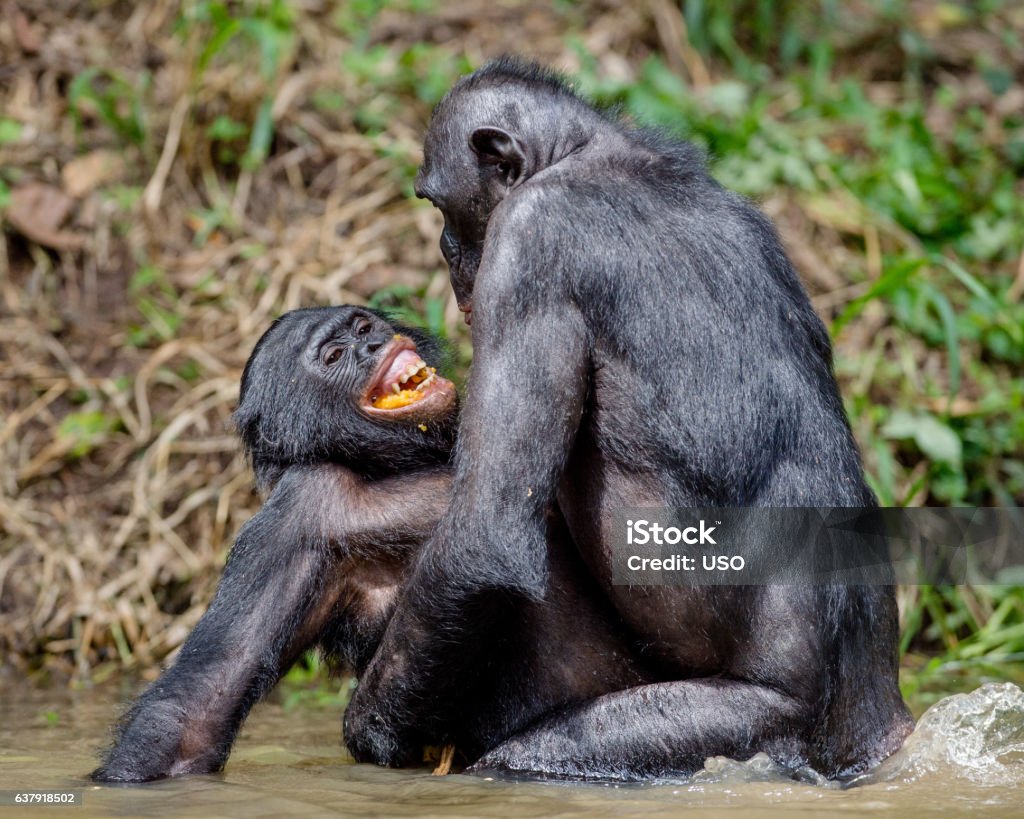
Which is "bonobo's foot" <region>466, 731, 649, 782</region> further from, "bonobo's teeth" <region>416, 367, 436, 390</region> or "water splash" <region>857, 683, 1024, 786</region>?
"bonobo's teeth" <region>416, 367, 436, 390</region>

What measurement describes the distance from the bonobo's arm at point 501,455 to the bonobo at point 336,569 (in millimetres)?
313

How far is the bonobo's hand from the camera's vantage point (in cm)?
450

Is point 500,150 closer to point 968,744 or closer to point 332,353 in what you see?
point 332,353

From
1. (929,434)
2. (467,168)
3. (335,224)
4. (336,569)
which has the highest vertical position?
A: (467,168)

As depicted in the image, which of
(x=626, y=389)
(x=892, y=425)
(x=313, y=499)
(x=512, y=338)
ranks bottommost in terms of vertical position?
(x=892, y=425)

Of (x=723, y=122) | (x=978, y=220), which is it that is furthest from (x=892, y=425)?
(x=723, y=122)

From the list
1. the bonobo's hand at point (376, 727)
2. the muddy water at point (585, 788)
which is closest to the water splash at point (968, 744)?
the muddy water at point (585, 788)

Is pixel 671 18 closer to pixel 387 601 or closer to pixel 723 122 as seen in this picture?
pixel 723 122

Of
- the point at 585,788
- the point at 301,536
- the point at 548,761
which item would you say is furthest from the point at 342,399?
the point at 585,788

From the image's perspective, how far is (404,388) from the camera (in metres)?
5.23

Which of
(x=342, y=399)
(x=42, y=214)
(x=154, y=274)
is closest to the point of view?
(x=342, y=399)

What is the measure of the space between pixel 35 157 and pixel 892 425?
567 centimetres

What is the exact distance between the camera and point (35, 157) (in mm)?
8750

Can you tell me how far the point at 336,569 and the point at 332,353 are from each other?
926 mm
